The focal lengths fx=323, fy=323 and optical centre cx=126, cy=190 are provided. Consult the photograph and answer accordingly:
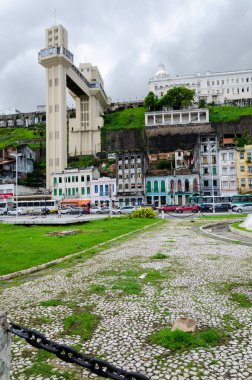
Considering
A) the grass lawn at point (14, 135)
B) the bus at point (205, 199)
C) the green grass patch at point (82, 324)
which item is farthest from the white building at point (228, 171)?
the grass lawn at point (14, 135)

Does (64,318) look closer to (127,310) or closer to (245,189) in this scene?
(127,310)

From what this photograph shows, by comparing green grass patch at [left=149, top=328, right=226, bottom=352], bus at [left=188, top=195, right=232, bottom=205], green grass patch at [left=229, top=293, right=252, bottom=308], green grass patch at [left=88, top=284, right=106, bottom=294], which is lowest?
green grass patch at [left=88, top=284, right=106, bottom=294]

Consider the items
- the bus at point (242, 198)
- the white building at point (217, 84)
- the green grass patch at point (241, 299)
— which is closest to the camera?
the green grass patch at point (241, 299)

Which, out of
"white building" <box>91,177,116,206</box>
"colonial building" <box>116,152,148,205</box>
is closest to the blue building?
"colonial building" <box>116,152,148,205</box>

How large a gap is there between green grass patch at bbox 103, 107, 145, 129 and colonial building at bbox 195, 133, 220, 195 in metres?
31.3

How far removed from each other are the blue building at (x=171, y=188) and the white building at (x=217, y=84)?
64.3m

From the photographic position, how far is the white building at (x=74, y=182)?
8038cm

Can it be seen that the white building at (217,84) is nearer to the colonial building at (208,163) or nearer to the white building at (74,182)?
the colonial building at (208,163)

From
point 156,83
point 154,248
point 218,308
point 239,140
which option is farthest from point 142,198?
point 156,83

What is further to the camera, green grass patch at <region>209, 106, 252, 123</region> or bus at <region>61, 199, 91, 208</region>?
green grass patch at <region>209, 106, 252, 123</region>

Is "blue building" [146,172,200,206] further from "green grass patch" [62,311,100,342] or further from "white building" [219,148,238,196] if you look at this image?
"green grass patch" [62,311,100,342]

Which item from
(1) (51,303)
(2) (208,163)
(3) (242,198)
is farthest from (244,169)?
(1) (51,303)

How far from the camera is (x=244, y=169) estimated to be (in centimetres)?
7219

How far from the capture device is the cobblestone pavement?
4.36 metres
